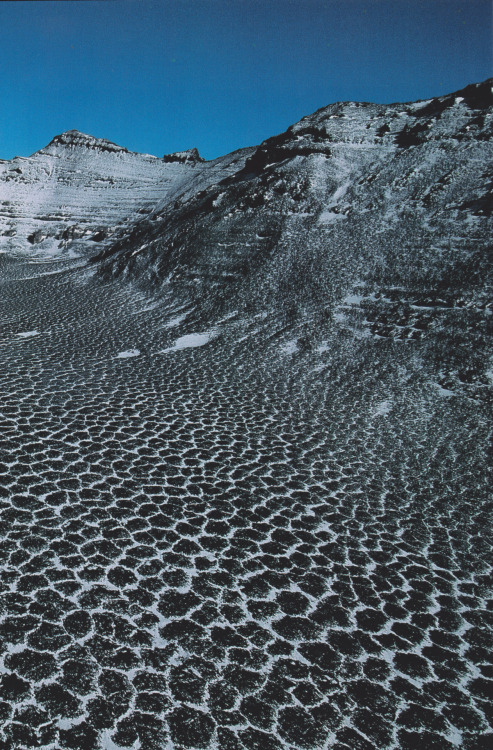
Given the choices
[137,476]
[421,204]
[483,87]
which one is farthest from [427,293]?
[483,87]

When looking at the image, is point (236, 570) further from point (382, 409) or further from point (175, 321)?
point (175, 321)

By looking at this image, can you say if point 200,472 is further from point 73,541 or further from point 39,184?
point 39,184

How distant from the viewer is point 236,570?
5.13 metres

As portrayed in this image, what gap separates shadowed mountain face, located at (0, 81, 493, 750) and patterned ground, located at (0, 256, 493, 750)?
3cm

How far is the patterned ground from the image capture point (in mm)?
3506

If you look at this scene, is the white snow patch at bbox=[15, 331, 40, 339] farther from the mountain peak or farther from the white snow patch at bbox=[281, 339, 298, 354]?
the mountain peak

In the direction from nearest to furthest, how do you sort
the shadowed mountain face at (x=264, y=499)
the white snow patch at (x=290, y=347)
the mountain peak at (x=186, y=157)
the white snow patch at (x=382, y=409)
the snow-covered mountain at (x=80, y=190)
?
the shadowed mountain face at (x=264, y=499) → the white snow patch at (x=382, y=409) → the white snow patch at (x=290, y=347) → the snow-covered mountain at (x=80, y=190) → the mountain peak at (x=186, y=157)

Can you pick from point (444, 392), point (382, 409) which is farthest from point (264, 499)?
point (444, 392)

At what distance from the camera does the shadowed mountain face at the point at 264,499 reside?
362 cm

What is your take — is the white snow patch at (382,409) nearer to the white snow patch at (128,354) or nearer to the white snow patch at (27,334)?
the white snow patch at (128,354)

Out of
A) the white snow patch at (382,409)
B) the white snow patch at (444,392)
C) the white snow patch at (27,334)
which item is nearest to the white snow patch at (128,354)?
the white snow patch at (27,334)

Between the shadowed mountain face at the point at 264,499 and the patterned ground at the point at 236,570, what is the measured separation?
0.03 m

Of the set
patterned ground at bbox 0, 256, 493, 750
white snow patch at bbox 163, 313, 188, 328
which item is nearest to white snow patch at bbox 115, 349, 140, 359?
patterned ground at bbox 0, 256, 493, 750

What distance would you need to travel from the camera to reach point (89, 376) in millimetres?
11367
